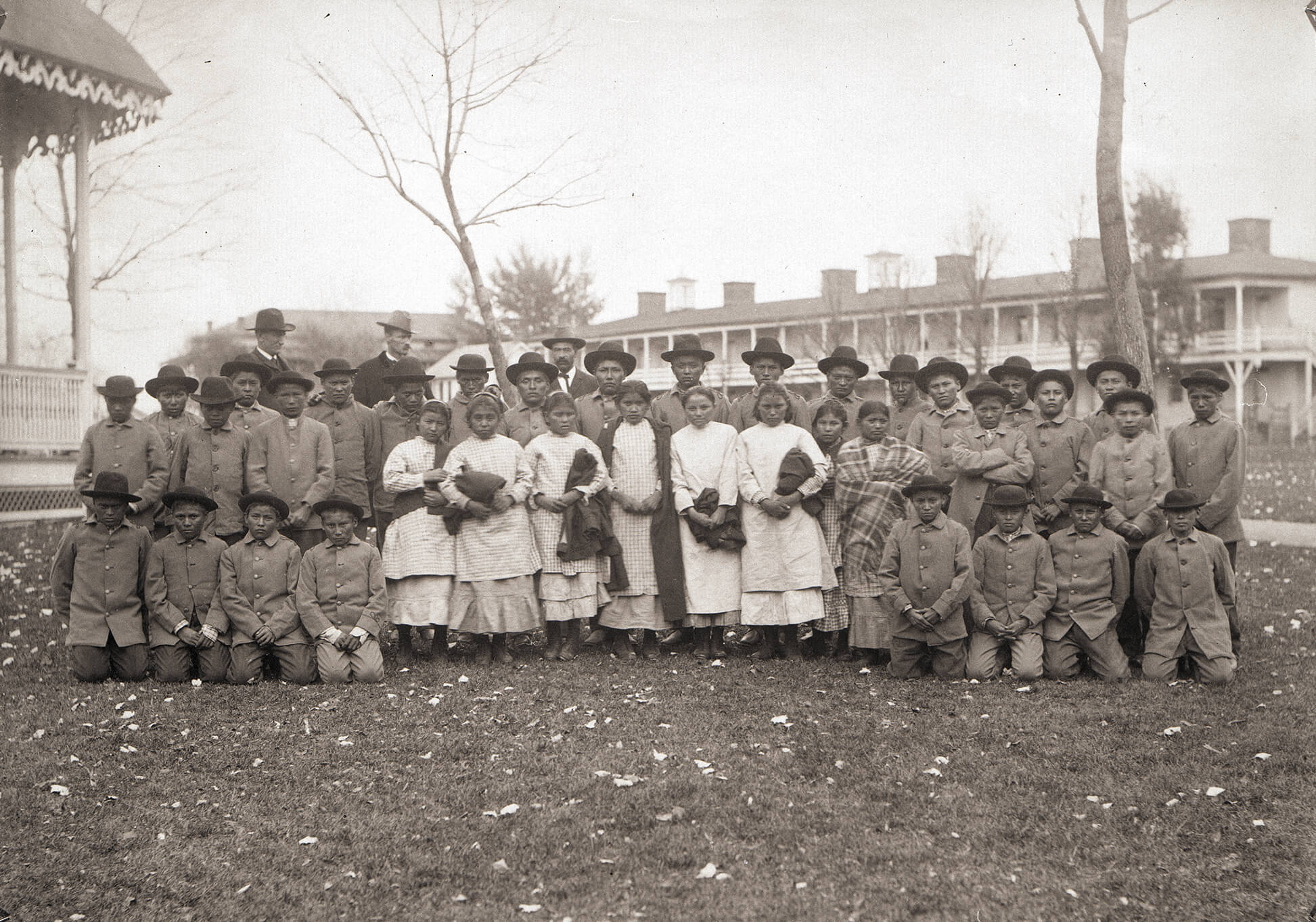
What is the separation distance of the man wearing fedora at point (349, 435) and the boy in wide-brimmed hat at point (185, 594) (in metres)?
1.13

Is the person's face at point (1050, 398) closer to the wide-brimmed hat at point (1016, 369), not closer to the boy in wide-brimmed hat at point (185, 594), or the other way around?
the wide-brimmed hat at point (1016, 369)

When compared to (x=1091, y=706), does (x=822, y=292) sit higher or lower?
higher

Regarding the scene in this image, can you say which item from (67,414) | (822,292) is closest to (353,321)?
(822,292)

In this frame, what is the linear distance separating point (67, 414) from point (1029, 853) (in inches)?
546

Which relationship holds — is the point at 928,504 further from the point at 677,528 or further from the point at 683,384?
the point at 683,384

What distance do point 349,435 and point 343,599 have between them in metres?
1.55

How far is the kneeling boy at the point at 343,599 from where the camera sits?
7.46 metres

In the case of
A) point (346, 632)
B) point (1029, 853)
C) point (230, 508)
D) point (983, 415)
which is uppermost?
point (983, 415)

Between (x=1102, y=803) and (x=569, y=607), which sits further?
(x=569, y=607)

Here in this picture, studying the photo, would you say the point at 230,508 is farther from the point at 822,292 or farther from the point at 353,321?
the point at 353,321

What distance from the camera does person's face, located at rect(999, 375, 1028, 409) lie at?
322 inches

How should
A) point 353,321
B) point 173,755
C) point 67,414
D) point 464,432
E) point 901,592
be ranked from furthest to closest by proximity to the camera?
1. point 353,321
2. point 67,414
3. point 464,432
4. point 901,592
5. point 173,755

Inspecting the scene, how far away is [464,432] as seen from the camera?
29.4 feet

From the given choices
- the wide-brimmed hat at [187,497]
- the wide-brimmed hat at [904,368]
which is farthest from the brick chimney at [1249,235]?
the wide-brimmed hat at [187,497]
